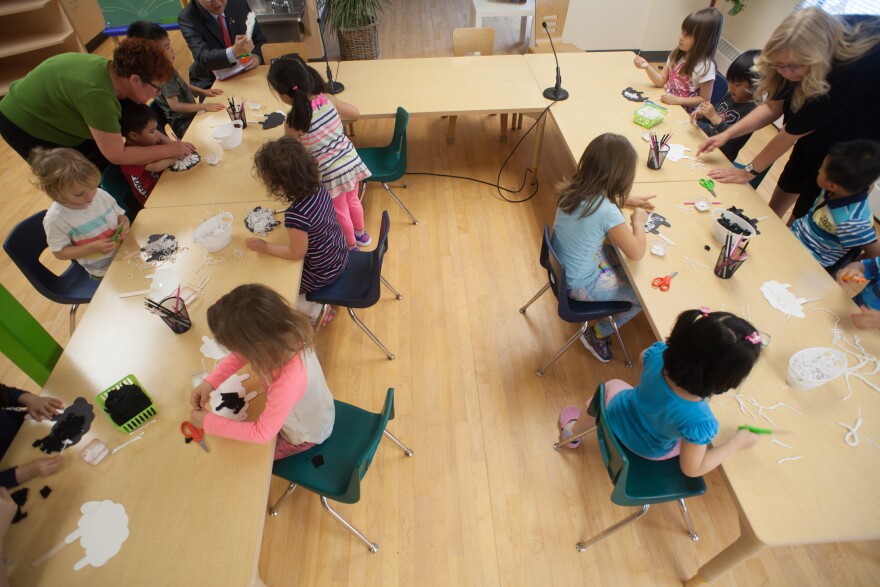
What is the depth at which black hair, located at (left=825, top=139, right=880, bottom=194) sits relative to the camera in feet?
5.92

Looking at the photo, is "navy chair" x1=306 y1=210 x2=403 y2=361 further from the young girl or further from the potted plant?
the potted plant

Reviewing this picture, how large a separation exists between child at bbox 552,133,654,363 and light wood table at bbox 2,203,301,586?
1.26 meters

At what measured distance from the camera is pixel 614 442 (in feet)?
4.64

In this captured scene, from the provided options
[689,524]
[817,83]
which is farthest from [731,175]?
[689,524]

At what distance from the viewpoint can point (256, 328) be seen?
126cm

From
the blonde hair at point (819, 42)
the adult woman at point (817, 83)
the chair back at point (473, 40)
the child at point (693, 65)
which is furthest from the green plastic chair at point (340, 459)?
the chair back at point (473, 40)

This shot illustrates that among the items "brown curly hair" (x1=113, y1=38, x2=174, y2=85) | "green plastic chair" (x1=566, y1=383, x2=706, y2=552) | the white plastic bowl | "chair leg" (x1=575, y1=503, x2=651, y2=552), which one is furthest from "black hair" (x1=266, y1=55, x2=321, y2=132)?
"chair leg" (x1=575, y1=503, x2=651, y2=552)

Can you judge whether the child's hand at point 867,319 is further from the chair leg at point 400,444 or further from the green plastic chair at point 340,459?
the chair leg at point 400,444

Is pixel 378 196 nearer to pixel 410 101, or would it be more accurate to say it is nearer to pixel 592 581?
pixel 410 101

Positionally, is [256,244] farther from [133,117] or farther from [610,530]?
[610,530]

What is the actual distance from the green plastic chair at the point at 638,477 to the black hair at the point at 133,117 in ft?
8.37

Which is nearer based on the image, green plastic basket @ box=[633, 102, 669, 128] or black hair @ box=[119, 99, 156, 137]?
black hair @ box=[119, 99, 156, 137]

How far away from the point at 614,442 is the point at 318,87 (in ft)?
7.06

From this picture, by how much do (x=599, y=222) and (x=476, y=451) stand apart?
47.5 inches
